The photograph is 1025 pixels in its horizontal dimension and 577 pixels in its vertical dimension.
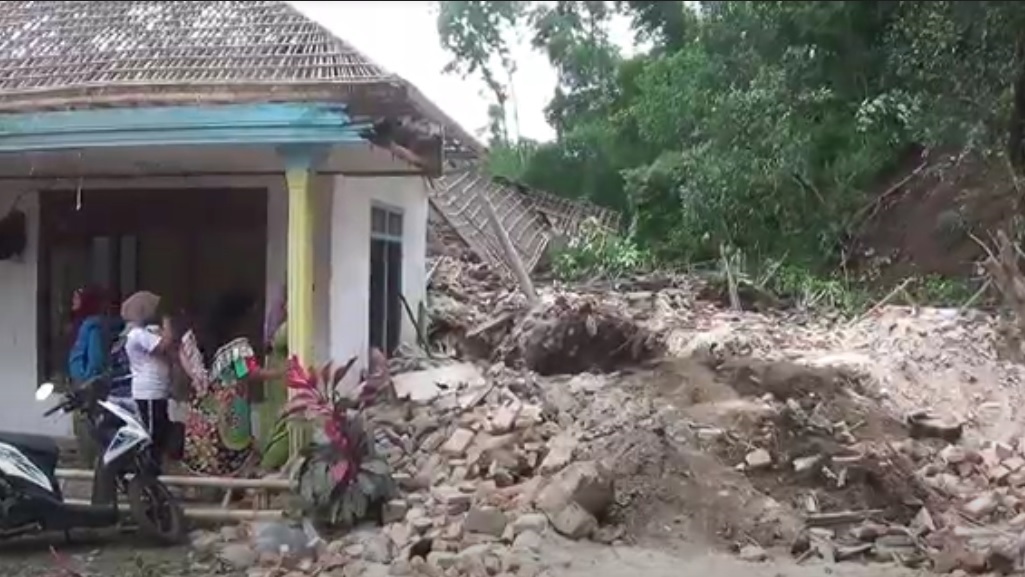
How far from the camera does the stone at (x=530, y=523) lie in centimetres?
755

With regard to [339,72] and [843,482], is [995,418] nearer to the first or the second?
[843,482]

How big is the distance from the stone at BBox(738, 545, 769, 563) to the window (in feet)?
16.3

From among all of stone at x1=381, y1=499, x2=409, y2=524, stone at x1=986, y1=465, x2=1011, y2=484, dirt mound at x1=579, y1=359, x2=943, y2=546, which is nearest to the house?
stone at x1=381, y1=499, x2=409, y2=524

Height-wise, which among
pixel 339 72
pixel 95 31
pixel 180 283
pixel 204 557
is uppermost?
pixel 95 31

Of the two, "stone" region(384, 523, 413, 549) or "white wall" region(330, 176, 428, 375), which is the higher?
"white wall" region(330, 176, 428, 375)

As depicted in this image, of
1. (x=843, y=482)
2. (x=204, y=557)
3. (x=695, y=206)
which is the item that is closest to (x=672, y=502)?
(x=843, y=482)

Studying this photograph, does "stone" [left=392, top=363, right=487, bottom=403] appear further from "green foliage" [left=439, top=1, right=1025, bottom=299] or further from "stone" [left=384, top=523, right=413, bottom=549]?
"green foliage" [left=439, top=1, right=1025, bottom=299]

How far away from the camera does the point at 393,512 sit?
789cm

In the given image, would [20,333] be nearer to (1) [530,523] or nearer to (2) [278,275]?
(2) [278,275]

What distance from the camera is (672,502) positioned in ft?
27.0

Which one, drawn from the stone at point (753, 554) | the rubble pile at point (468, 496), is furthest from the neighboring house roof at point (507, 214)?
the stone at point (753, 554)

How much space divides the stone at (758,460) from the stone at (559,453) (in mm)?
1288

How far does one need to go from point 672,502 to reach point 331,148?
3.40m

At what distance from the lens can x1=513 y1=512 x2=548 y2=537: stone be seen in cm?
755
